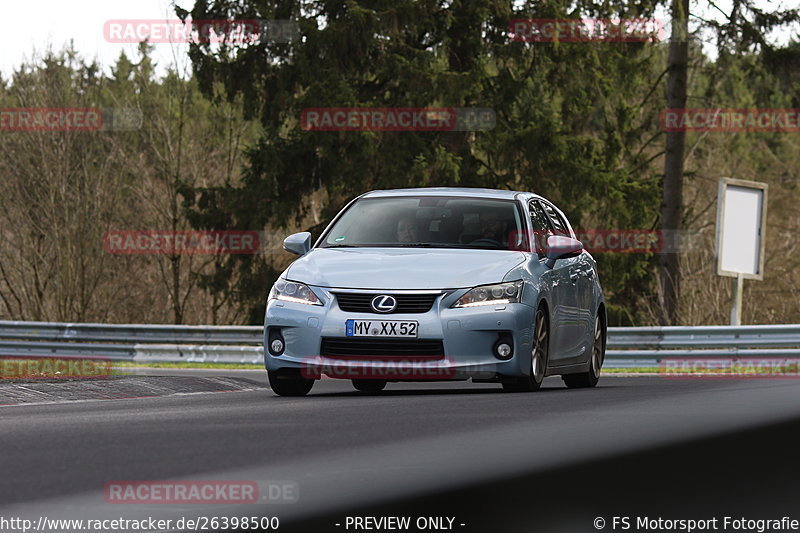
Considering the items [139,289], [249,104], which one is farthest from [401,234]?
[139,289]

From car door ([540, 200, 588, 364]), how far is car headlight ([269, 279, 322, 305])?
2323 mm

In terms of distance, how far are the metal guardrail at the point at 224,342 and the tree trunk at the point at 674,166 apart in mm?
8656

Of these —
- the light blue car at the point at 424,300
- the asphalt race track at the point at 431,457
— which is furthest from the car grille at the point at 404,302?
the asphalt race track at the point at 431,457

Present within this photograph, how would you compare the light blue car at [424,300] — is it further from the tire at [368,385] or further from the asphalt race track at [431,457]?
the tire at [368,385]

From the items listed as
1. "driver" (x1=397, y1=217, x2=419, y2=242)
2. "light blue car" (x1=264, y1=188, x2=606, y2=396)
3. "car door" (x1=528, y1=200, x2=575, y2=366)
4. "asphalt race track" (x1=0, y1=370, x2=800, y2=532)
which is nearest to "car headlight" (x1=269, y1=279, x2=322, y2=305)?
"light blue car" (x1=264, y1=188, x2=606, y2=396)

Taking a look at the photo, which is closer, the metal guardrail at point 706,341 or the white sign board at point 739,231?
the metal guardrail at point 706,341

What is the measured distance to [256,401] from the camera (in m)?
10.9

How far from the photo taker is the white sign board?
76.1ft

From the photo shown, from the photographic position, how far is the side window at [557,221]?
44.8ft

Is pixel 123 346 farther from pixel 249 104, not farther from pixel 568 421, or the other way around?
pixel 568 421

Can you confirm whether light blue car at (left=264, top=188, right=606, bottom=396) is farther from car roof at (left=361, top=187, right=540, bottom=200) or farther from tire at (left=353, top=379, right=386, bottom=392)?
tire at (left=353, top=379, right=386, bottom=392)

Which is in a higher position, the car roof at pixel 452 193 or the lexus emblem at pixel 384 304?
the car roof at pixel 452 193

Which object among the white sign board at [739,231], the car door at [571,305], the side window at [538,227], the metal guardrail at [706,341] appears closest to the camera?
the side window at [538,227]

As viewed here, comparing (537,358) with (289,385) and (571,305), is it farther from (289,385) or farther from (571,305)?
(289,385)
